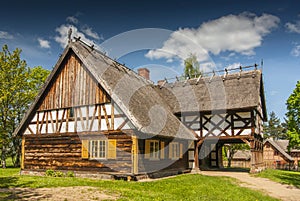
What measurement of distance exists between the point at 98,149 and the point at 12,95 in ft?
56.7

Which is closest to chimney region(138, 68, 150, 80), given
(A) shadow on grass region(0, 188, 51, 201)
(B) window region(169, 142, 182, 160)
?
(B) window region(169, 142, 182, 160)

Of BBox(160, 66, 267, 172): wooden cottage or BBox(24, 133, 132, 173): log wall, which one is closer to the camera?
BBox(24, 133, 132, 173): log wall

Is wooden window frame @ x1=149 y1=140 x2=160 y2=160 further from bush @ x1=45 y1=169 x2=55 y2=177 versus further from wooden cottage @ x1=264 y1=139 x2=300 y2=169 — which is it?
wooden cottage @ x1=264 y1=139 x2=300 y2=169

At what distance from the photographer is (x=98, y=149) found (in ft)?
57.8

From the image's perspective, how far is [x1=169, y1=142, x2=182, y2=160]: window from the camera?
66.3 feet

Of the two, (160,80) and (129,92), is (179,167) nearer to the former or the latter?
(129,92)

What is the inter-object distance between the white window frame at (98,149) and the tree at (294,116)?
1091cm

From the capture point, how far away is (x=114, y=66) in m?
21.9

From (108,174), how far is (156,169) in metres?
3.11

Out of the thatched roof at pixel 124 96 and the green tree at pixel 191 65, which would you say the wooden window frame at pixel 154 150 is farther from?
the green tree at pixel 191 65

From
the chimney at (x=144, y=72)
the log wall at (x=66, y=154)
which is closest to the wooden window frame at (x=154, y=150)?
the log wall at (x=66, y=154)

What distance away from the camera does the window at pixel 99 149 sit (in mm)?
16844

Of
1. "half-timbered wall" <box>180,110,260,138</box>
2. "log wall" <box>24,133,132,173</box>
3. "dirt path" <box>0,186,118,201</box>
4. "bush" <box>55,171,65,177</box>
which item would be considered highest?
"half-timbered wall" <box>180,110,260,138</box>

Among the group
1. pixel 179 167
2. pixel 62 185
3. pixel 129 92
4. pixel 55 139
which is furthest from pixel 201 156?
pixel 62 185
